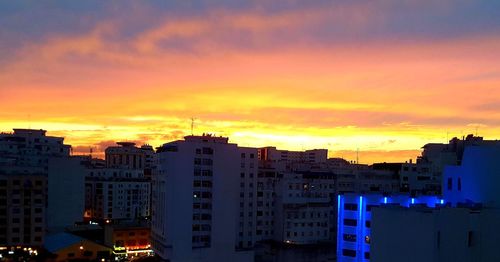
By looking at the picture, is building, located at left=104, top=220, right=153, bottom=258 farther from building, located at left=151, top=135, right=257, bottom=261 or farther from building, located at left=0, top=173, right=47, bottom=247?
building, located at left=151, top=135, right=257, bottom=261

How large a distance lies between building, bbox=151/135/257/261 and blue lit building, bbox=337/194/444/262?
722 centimetres

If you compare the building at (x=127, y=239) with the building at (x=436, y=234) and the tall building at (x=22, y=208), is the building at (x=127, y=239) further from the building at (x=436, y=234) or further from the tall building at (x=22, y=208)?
the building at (x=436, y=234)

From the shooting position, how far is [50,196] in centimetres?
3697

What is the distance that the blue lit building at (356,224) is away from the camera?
20891 millimetres

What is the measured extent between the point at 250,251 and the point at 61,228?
1616 cm

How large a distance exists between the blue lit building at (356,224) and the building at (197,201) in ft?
23.7

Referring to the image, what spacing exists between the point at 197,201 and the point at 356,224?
8.80m

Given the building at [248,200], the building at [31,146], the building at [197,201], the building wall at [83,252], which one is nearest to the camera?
the building at [197,201]

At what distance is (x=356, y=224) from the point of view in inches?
846

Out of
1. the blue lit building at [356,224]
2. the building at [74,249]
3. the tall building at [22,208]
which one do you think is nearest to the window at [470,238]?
the blue lit building at [356,224]

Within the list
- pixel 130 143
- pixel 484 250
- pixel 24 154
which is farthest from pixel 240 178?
pixel 130 143

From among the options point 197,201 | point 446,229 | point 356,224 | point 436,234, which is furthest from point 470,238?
point 197,201

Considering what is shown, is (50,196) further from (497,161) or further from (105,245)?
(497,161)

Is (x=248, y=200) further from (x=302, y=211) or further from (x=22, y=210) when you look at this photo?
(x=22, y=210)
